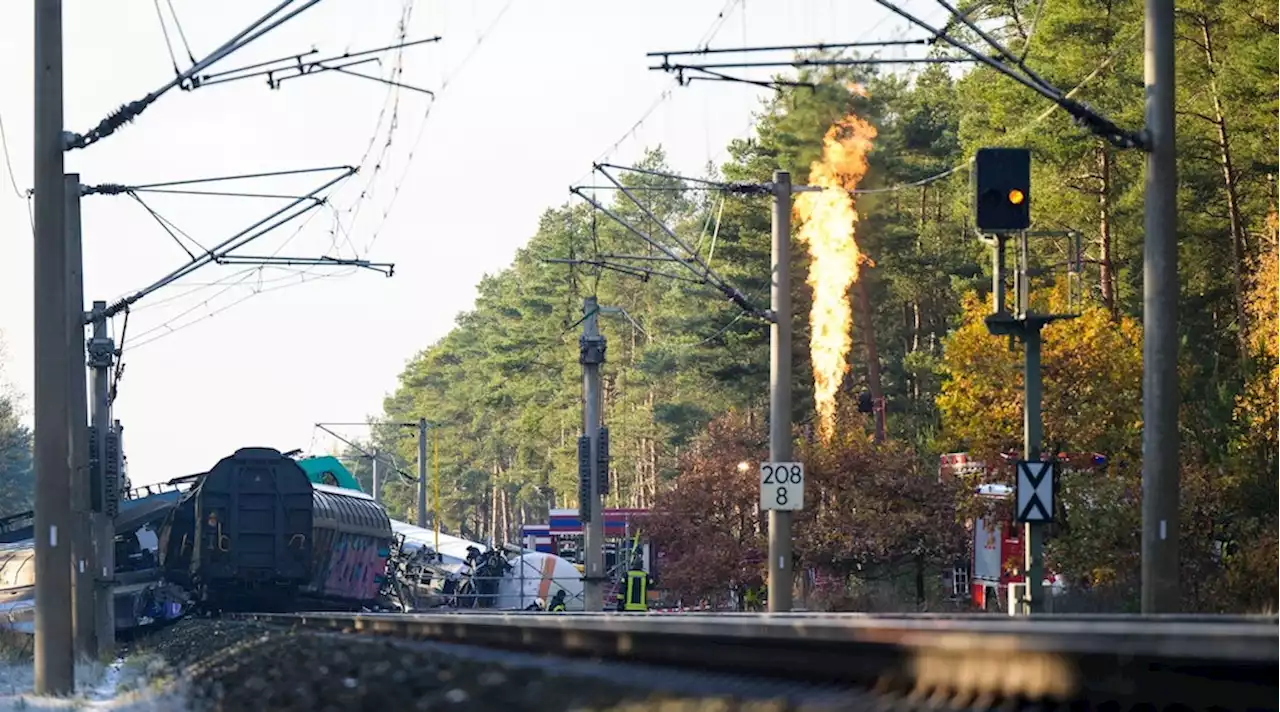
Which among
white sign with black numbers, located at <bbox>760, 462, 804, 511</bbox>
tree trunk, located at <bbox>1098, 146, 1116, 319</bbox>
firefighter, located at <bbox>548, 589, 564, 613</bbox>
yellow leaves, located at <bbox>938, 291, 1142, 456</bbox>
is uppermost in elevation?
tree trunk, located at <bbox>1098, 146, 1116, 319</bbox>

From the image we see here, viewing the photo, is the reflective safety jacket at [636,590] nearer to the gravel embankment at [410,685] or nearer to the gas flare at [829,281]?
the gas flare at [829,281]

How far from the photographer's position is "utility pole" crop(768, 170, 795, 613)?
31.2 metres

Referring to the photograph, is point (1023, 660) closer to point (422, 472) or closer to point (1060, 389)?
point (1060, 389)

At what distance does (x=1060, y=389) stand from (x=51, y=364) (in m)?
31.1

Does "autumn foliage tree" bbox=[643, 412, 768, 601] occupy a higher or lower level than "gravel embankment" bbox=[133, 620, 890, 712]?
lower

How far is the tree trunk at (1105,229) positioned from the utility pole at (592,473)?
77.4ft

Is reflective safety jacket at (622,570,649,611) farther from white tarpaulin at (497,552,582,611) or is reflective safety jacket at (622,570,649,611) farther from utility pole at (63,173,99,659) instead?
utility pole at (63,173,99,659)

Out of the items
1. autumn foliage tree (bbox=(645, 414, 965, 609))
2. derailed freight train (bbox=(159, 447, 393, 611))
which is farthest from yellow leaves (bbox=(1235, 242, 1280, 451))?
derailed freight train (bbox=(159, 447, 393, 611))

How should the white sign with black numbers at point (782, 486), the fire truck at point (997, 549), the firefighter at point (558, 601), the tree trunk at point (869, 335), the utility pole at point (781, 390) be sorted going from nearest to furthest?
1. the white sign with black numbers at point (782, 486)
2. the utility pole at point (781, 390)
3. the fire truck at point (997, 549)
4. the firefighter at point (558, 601)
5. the tree trunk at point (869, 335)

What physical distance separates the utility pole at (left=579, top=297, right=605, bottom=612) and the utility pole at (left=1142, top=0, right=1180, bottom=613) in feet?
84.2

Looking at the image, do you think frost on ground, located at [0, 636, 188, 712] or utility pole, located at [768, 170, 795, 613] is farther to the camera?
utility pole, located at [768, 170, 795, 613]

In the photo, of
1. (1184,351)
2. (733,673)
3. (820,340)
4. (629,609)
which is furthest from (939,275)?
(733,673)

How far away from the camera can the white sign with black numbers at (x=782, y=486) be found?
30.9 meters

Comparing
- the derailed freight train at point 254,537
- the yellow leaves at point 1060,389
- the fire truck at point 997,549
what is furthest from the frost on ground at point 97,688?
the yellow leaves at point 1060,389
